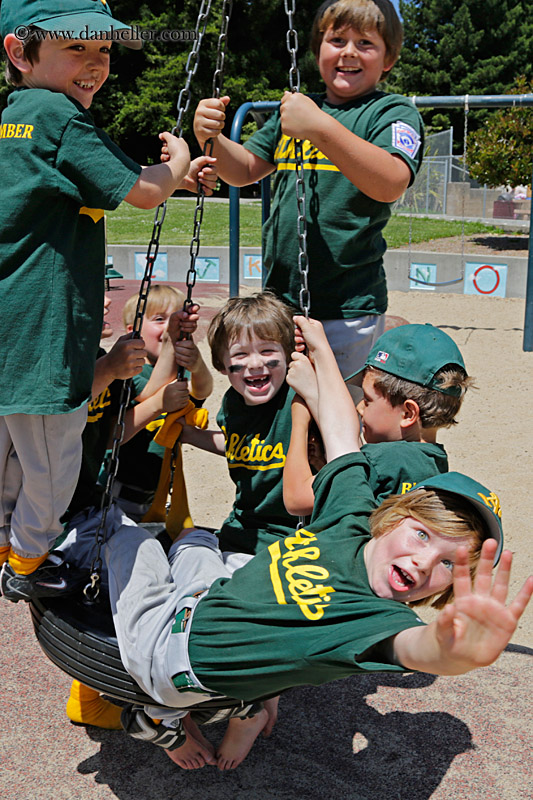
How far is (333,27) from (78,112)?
101 cm

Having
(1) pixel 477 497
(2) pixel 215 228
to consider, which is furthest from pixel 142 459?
(2) pixel 215 228

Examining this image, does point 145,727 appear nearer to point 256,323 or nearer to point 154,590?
point 154,590

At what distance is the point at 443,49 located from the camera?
39.5 meters

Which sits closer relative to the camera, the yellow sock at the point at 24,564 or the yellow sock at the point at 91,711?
the yellow sock at the point at 24,564

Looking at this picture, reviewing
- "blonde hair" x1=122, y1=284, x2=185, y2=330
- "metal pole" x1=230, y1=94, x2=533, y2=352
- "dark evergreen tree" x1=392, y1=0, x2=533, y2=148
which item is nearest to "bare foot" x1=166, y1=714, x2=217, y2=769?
"blonde hair" x1=122, y1=284, x2=185, y2=330

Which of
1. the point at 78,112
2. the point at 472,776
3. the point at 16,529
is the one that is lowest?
the point at 472,776

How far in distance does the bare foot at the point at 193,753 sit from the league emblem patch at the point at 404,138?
1866 mm

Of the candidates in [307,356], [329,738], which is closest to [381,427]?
[307,356]

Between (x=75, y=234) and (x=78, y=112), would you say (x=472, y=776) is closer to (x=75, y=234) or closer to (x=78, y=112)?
(x=75, y=234)

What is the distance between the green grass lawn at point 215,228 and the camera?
17375mm

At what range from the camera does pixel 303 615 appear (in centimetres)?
180

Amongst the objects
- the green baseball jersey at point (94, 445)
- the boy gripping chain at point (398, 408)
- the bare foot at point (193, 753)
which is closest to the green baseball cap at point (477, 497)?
the boy gripping chain at point (398, 408)

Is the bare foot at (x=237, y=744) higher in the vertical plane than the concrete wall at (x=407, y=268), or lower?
lower

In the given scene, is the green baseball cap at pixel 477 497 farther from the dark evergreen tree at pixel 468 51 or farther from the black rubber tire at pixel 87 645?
the dark evergreen tree at pixel 468 51
